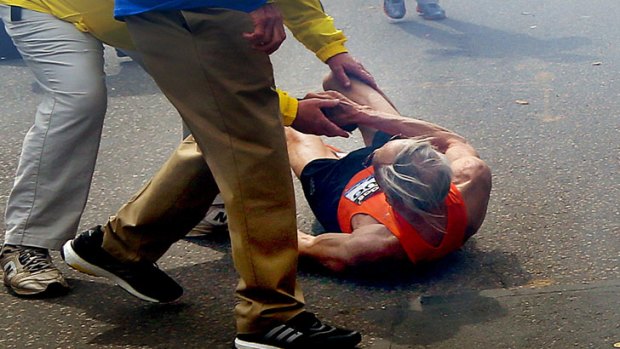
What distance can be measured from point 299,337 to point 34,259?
1162 mm

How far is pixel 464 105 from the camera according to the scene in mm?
6195

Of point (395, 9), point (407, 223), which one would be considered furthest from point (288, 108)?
point (395, 9)

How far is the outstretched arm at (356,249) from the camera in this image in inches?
150

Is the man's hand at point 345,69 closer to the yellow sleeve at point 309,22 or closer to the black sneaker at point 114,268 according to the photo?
the yellow sleeve at point 309,22

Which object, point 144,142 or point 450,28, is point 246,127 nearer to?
point 144,142

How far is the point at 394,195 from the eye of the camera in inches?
150

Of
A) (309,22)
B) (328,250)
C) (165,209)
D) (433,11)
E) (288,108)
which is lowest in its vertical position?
(433,11)

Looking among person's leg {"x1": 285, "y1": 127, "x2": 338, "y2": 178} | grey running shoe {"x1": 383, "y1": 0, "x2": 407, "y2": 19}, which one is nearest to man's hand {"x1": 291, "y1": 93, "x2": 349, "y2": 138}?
person's leg {"x1": 285, "y1": 127, "x2": 338, "y2": 178}

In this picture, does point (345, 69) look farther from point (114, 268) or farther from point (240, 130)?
point (240, 130)

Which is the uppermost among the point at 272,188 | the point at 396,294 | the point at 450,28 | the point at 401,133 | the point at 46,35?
the point at 46,35

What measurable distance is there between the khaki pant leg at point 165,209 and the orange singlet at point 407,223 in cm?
65

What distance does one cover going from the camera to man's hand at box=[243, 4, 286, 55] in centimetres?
294

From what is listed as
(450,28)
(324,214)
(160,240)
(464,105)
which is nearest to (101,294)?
(160,240)

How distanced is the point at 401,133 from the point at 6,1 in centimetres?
148
